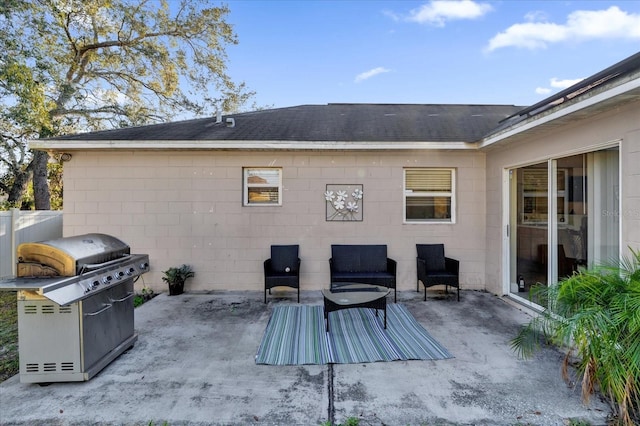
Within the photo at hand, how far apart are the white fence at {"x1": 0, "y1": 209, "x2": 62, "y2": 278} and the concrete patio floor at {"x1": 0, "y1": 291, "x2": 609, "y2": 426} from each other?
5267 millimetres

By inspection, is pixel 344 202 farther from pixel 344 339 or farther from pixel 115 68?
pixel 115 68

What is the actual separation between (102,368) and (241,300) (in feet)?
8.12

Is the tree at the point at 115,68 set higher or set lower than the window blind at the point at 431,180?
higher

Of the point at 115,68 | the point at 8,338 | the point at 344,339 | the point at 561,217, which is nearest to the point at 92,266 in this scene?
the point at 8,338

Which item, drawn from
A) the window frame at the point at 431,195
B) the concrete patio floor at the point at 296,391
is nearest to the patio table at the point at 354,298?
the concrete patio floor at the point at 296,391

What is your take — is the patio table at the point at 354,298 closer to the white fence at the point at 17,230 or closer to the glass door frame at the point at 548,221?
the glass door frame at the point at 548,221

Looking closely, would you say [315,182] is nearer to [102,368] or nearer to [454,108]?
[102,368]

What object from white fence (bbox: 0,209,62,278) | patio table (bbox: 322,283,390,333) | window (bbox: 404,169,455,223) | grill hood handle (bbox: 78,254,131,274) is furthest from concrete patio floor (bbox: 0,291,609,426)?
white fence (bbox: 0,209,62,278)

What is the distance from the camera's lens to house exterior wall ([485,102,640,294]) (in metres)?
2.99

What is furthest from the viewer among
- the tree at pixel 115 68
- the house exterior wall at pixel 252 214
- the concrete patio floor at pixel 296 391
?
the tree at pixel 115 68

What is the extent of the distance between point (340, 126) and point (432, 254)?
340cm

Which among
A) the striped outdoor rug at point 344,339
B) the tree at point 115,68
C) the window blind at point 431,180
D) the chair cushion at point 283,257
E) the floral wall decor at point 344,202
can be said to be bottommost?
the striped outdoor rug at point 344,339

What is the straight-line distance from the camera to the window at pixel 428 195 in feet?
19.3

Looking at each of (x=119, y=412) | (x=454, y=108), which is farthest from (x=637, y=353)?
(x=454, y=108)
